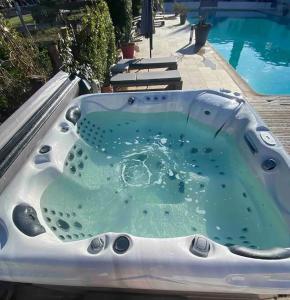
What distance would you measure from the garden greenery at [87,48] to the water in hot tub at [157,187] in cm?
125

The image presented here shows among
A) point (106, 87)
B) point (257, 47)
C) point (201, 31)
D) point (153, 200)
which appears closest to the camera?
point (153, 200)

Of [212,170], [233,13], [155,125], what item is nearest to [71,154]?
[155,125]

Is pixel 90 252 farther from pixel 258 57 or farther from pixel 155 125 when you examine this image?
pixel 258 57

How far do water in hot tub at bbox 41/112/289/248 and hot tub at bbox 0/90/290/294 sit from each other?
14 mm

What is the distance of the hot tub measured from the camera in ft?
5.47

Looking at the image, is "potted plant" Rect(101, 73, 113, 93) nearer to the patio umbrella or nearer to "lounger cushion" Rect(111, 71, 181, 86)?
"lounger cushion" Rect(111, 71, 181, 86)

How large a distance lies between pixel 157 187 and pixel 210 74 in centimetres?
427

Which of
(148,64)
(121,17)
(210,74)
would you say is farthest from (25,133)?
(121,17)

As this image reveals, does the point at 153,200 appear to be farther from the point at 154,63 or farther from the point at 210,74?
the point at 210,74

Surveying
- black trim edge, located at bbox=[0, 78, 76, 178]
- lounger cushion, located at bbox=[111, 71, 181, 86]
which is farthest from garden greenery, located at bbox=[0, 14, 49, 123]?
lounger cushion, located at bbox=[111, 71, 181, 86]

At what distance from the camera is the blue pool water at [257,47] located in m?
7.96

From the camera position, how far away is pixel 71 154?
3180mm

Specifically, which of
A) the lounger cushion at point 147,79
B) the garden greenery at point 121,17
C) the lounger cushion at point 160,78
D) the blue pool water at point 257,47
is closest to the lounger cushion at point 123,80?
the lounger cushion at point 147,79

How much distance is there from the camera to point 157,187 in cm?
329
